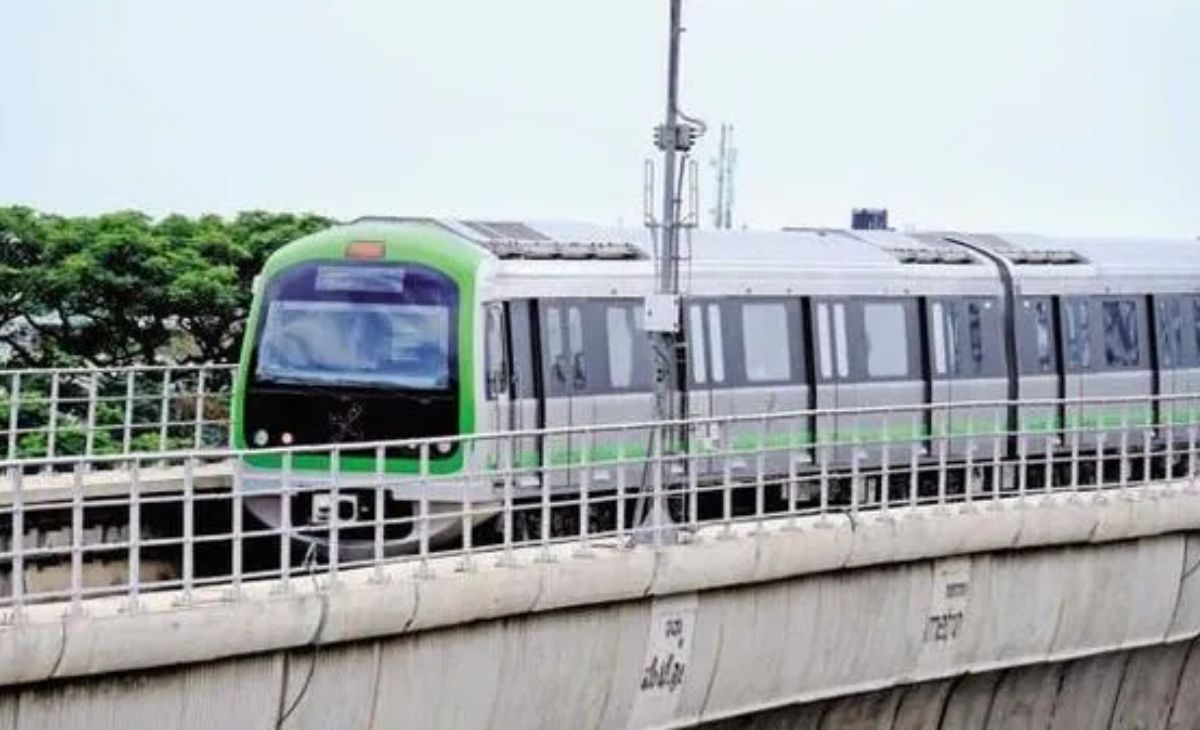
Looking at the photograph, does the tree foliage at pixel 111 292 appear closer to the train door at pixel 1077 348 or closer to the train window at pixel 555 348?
the train door at pixel 1077 348

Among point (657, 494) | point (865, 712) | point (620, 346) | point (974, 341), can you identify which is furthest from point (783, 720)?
point (974, 341)

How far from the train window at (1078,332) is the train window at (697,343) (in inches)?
252

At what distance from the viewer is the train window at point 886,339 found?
95.3ft

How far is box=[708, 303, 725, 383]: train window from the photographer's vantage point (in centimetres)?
2678

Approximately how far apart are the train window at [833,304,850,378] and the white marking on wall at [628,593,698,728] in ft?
28.2

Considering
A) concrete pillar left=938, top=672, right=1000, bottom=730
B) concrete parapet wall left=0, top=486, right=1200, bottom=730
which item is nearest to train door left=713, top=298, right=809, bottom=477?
concrete parapet wall left=0, top=486, right=1200, bottom=730

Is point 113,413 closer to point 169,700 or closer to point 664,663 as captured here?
point 664,663

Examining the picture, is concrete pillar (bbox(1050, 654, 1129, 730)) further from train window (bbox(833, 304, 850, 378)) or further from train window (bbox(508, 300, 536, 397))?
train window (bbox(508, 300, 536, 397))

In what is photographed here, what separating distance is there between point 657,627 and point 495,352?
4.67m

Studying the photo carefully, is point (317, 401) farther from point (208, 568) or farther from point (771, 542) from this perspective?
point (771, 542)

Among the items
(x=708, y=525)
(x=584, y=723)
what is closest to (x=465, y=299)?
(x=708, y=525)

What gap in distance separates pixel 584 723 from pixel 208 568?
585 cm

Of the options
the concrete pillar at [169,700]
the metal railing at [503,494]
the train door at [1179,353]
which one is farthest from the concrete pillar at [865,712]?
the train door at [1179,353]

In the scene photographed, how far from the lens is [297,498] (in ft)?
79.3
